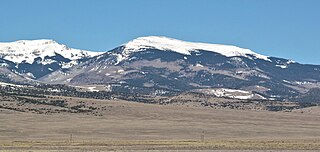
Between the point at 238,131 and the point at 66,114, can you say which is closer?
the point at 238,131

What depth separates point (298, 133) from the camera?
151125 mm

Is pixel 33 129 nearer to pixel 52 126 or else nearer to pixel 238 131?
pixel 52 126

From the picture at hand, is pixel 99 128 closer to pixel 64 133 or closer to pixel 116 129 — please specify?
pixel 116 129

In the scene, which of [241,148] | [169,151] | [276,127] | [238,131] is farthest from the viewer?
[276,127]

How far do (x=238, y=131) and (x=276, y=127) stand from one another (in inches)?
919

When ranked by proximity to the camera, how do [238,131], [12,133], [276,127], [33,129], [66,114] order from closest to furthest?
[12,133]
[33,129]
[238,131]
[276,127]
[66,114]

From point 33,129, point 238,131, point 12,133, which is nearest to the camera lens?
point 12,133

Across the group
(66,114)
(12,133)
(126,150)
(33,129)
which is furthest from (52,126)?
(126,150)

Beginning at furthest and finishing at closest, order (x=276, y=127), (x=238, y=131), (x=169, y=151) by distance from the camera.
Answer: (x=276, y=127) → (x=238, y=131) → (x=169, y=151)

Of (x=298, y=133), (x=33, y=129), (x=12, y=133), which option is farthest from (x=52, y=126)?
(x=298, y=133)

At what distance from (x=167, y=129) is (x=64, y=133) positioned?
26330 millimetres

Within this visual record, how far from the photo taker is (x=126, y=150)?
86125 mm

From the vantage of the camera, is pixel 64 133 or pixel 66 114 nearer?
pixel 64 133

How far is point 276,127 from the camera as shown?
561 feet
